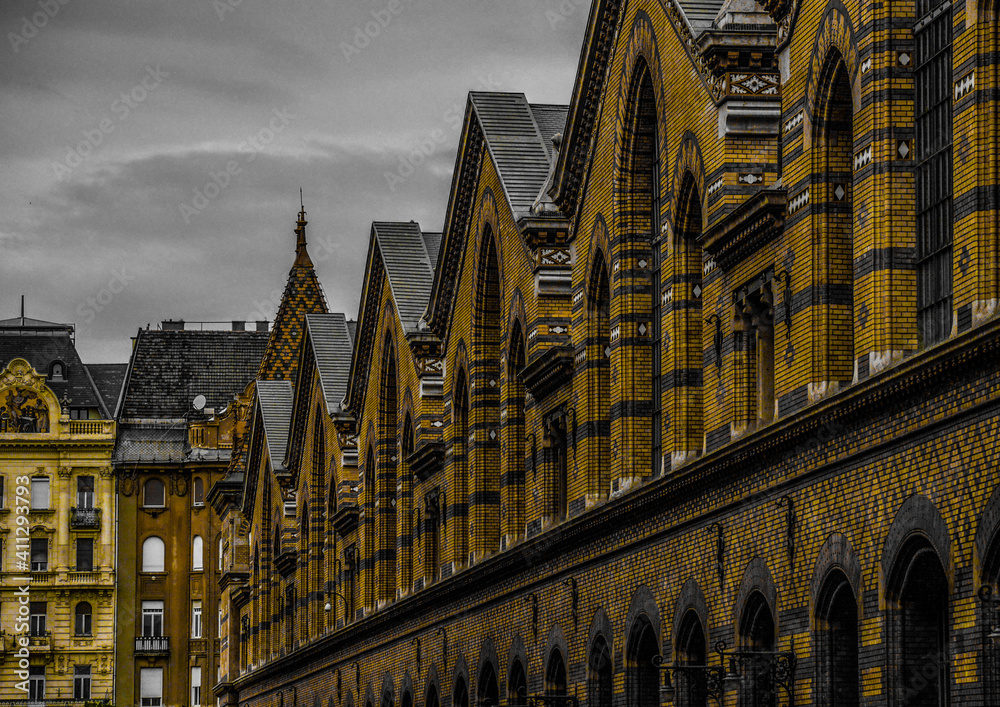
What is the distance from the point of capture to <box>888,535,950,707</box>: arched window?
72.8 ft

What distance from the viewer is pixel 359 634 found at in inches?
2195

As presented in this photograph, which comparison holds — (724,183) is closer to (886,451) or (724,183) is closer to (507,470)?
(886,451)

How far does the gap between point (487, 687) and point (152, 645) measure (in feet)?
228

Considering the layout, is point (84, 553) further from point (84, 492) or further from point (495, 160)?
point (495, 160)

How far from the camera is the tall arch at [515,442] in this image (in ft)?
135

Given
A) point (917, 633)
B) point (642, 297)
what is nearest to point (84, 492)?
point (642, 297)

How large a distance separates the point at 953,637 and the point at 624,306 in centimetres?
1313

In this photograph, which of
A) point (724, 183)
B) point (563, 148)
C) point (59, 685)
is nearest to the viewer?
point (724, 183)

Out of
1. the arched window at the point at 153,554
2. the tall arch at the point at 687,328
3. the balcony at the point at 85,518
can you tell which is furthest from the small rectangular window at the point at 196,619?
the tall arch at the point at 687,328

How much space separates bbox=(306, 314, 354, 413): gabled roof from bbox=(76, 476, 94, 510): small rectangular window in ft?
146

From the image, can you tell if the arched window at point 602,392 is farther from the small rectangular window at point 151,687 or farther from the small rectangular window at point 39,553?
the small rectangular window at point 39,553

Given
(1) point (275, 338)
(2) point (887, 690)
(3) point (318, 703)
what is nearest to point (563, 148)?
(2) point (887, 690)

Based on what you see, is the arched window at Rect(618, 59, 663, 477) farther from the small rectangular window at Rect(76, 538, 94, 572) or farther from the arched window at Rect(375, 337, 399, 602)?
the small rectangular window at Rect(76, 538, 94, 572)


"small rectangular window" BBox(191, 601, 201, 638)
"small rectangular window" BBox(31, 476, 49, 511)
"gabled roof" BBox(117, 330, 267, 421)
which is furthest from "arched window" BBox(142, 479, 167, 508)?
"gabled roof" BBox(117, 330, 267, 421)
